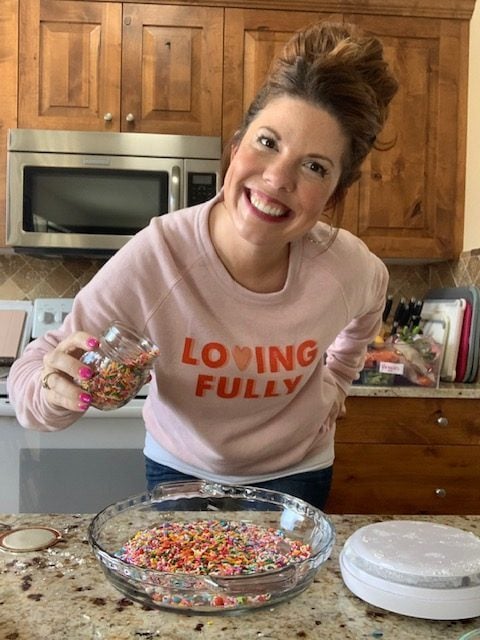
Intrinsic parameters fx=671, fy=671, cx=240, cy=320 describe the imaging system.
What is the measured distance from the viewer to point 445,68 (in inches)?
103

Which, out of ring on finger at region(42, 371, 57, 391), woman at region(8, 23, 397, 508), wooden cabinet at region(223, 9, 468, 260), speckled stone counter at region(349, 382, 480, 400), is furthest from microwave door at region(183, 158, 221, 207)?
ring on finger at region(42, 371, 57, 391)

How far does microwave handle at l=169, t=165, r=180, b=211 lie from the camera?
2426 mm

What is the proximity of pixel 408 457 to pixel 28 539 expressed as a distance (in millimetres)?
1610

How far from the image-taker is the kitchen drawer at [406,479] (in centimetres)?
221

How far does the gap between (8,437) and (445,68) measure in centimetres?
211

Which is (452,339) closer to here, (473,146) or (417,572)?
(473,146)

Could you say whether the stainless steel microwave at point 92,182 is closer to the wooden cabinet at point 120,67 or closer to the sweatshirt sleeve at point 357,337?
the wooden cabinet at point 120,67

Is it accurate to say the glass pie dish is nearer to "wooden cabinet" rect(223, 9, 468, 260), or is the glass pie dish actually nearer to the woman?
the woman

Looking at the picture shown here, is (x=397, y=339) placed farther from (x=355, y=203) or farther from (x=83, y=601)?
(x=83, y=601)

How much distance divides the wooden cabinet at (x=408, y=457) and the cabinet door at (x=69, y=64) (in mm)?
1434

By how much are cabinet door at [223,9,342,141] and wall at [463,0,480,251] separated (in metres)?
0.54

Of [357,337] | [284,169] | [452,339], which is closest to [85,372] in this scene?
[284,169]

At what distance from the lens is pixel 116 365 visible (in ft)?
2.78

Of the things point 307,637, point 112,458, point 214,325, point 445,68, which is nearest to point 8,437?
point 112,458
